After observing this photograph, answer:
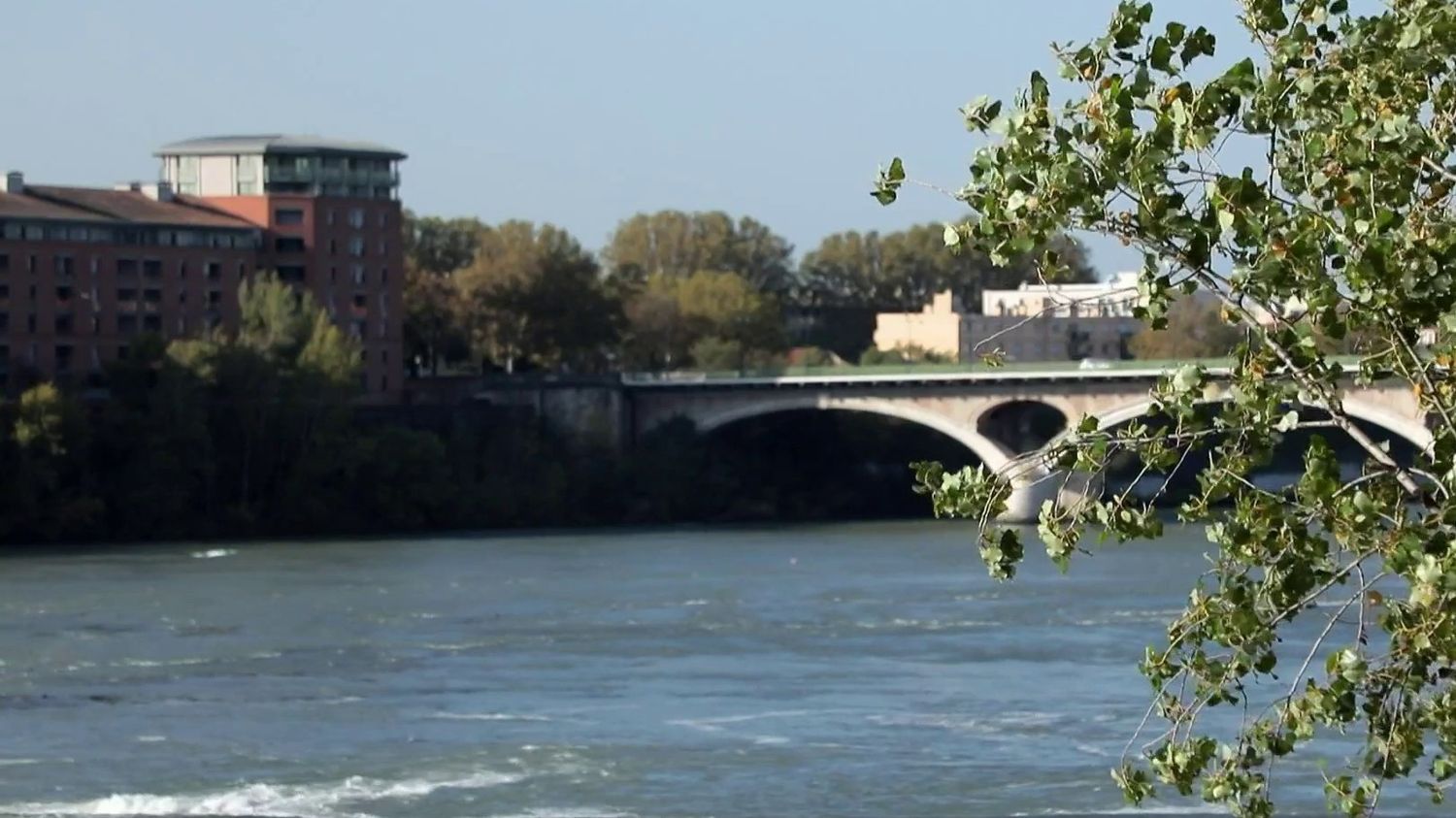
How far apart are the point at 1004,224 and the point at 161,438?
5280 cm

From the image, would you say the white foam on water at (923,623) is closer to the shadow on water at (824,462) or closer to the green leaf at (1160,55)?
the green leaf at (1160,55)

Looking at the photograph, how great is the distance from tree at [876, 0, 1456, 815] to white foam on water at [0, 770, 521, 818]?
14532 mm

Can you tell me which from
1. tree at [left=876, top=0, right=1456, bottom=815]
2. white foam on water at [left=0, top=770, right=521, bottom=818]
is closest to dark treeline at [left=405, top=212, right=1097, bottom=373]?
white foam on water at [left=0, top=770, right=521, bottom=818]

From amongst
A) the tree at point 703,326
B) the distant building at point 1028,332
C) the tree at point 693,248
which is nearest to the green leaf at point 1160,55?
the tree at point 703,326

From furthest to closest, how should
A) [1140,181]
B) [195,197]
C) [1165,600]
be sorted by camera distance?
[195,197], [1165,600], [1140,181]

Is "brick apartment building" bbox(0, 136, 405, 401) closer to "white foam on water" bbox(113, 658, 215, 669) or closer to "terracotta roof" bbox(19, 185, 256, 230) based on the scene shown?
"terracotta roof" bbox(19, 185, 256, 230)

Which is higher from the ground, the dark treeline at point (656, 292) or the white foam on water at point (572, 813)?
the dark treeline at point (656, 292)

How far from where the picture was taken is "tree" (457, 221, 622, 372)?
82.2 meters

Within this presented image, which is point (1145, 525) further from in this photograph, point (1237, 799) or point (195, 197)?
point (195, 197)

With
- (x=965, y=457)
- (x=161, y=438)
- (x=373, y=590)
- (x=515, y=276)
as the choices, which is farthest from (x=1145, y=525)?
(x=515, y=276)

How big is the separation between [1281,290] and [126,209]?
6478 centimetres

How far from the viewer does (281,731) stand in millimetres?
27391

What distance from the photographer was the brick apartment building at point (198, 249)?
66625mm

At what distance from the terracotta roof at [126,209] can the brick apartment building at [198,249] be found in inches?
2.8
